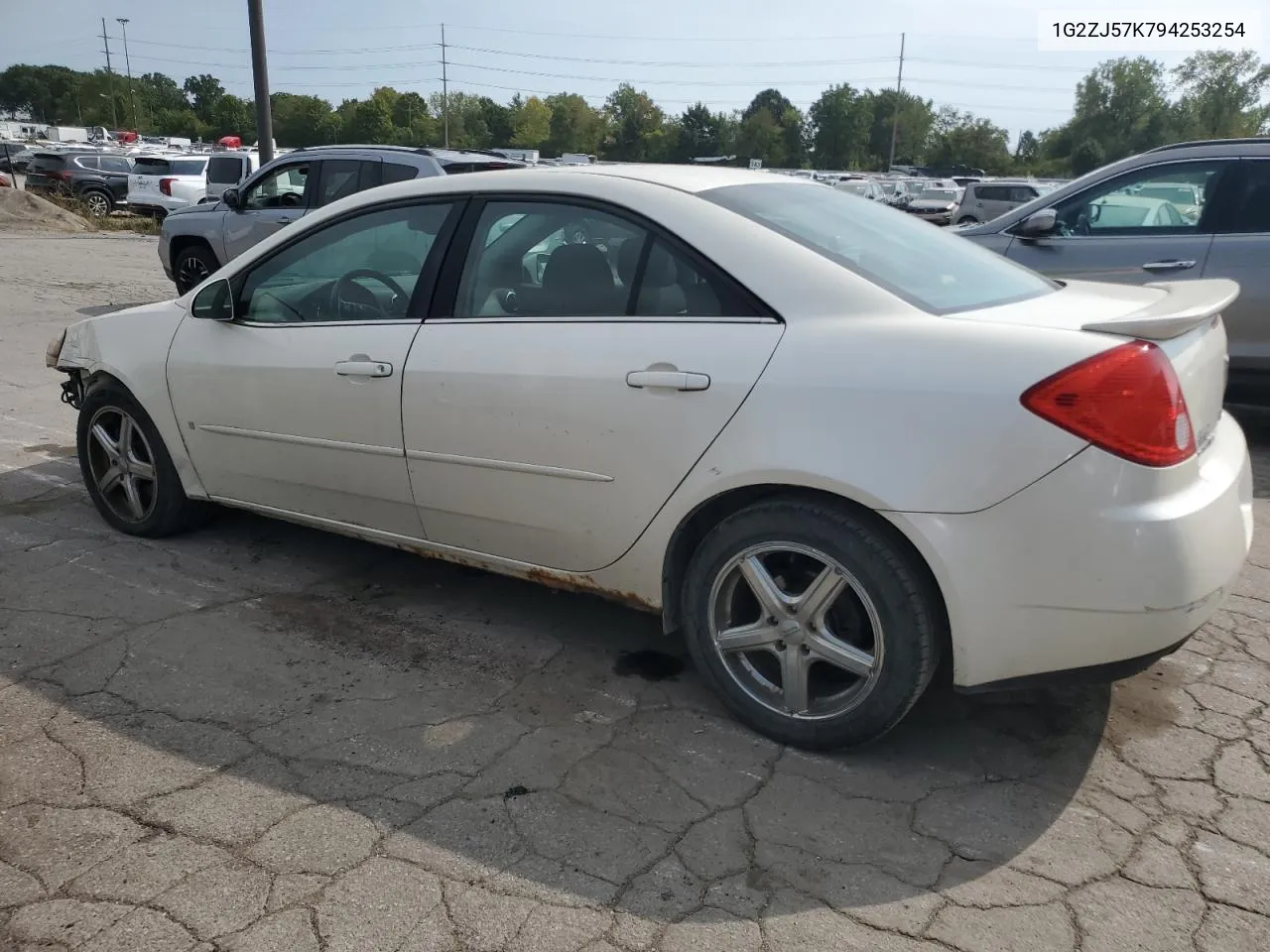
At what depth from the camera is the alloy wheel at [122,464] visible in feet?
14.4

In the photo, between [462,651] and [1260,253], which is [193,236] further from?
[1260,253]

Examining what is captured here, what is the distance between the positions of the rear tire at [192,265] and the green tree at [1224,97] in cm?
7530

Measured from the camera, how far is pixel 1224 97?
234ft

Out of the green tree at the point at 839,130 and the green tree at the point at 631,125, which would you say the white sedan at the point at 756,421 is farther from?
the green tree at the point at 839,130

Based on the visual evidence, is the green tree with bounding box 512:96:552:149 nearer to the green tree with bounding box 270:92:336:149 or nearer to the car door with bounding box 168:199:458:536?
the green tree with bounding box 270:92:336:149

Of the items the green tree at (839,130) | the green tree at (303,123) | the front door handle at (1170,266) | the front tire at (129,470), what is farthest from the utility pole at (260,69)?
the green tree at (839,130)

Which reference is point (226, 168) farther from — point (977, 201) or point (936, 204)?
point (936, 204)

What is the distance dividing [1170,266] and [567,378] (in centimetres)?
449

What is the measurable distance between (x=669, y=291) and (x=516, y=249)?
25.9 inches

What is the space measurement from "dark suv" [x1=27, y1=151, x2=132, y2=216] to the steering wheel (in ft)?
85.0

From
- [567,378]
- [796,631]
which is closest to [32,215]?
[567,378]

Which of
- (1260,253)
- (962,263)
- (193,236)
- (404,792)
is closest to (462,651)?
(404,792)

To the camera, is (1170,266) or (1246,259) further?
(1170,266)

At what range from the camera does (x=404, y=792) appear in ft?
8.75
